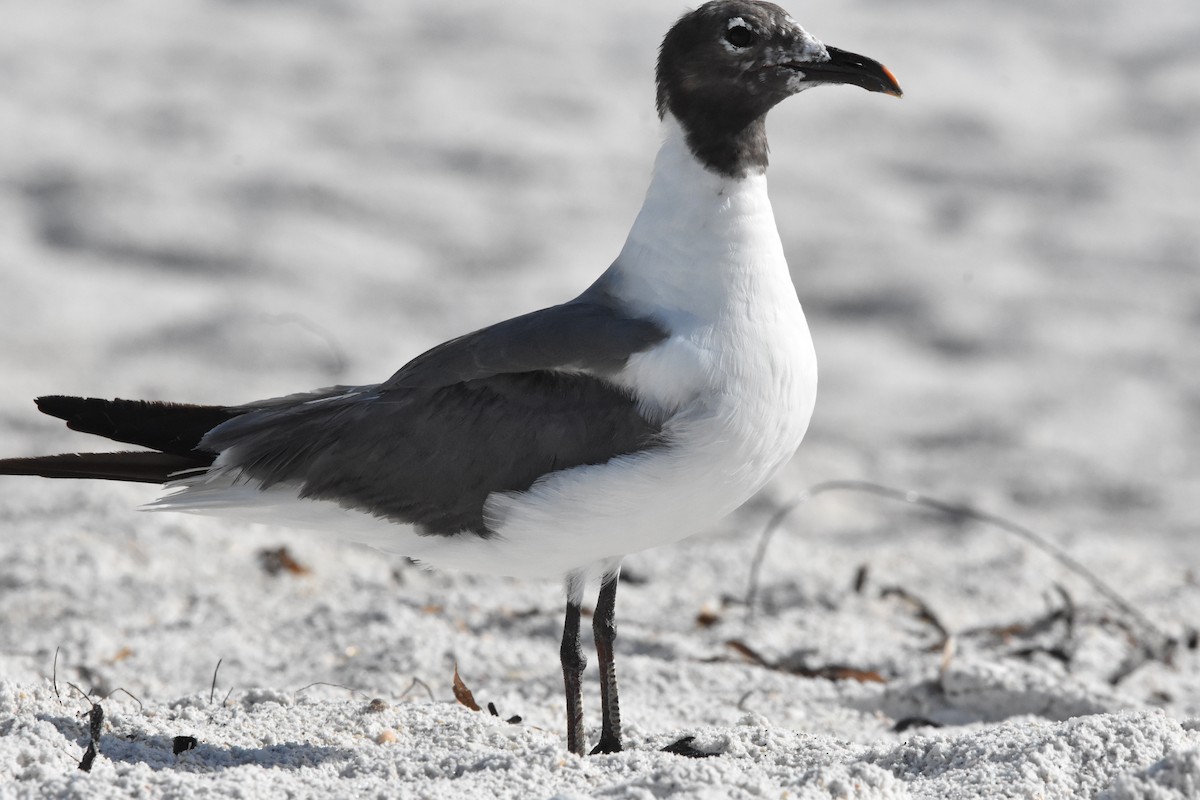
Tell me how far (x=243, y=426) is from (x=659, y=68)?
1223 millimetres

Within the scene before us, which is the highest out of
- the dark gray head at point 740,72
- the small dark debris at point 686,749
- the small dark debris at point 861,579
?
the dark gray head at point 740,72

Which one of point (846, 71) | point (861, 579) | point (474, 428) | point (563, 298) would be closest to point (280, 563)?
point (861, 579)

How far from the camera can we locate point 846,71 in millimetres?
3188

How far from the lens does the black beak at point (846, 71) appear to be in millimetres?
3174

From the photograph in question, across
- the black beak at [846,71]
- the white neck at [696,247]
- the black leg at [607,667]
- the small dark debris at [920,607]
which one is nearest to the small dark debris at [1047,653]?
the small dark debris at [920,607]

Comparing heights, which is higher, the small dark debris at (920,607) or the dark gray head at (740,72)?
the dark gray head at (740,72)

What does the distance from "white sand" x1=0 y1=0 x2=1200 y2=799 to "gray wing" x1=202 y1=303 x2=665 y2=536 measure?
0.50m

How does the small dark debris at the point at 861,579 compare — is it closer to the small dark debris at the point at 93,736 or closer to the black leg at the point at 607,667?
the black leg at the point at 607,667

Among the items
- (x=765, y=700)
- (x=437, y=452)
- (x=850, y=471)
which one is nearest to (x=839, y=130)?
(x=850, y=471)

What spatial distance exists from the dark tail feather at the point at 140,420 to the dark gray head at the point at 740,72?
125cm

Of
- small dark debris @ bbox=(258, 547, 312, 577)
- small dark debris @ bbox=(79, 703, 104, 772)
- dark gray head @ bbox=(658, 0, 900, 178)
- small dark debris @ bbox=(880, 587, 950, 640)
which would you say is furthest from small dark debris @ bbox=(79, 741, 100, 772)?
small dark debris @ bbox=(880, 587, 950, 640)

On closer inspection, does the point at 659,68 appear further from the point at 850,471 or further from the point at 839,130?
the point at 839,130

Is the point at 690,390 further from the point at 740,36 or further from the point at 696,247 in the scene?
the point at 740,36

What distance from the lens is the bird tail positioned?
3160 millimetres
